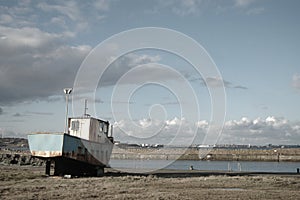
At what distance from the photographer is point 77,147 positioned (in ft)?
95.0

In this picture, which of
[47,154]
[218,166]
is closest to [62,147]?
[47,154]

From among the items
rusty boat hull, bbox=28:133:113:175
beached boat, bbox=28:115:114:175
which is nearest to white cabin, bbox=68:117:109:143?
beached boat, bbox=28:115:114:175

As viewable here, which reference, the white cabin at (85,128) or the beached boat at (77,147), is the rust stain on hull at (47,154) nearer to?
the beached boat at (77,147)

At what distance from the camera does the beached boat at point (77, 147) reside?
2786 centimetres

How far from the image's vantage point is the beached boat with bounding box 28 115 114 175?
2786cm

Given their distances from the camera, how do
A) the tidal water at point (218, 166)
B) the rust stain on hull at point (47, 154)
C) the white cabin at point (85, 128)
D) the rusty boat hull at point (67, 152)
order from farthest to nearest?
the tidal water at point (218, 166)
the white cabin at point (85, 128)
the rusty boat hull at point (67, 152)
the rust stain on hull at point (47, 154)

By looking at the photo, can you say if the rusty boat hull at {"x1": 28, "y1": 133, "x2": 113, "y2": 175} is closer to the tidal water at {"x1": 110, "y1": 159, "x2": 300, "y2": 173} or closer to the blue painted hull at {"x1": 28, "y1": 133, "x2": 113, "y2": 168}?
the blue painted hull at {"x1": 28, "y1": 133, "x2": 113, "y2": 168}

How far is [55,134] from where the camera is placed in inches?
1091

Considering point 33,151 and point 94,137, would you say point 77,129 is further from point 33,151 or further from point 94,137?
point 33,151

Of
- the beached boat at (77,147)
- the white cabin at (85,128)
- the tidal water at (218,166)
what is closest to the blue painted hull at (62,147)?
the beached boat at (77,147)

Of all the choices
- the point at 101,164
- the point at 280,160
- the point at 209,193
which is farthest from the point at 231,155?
the point at 209,193

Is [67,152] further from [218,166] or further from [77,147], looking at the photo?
[218,166]

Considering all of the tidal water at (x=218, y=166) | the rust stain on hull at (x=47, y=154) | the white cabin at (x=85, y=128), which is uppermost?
the white cabin at (x=85, y=128)

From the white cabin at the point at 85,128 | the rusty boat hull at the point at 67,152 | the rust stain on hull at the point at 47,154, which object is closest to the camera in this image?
the rust stain on hull at the point at 47,154
